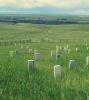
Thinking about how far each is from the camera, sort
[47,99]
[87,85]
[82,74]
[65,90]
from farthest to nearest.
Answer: [82,74], [87,85], [65,90], [47,99]

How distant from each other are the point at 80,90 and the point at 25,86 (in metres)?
1.77

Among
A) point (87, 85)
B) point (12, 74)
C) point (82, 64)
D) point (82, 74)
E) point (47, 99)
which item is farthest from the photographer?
point (82, 64)

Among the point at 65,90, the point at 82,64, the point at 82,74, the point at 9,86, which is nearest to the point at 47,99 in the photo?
the point at 65,90

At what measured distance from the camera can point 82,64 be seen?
818 inches

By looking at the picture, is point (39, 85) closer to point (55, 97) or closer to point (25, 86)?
point (25, 86)

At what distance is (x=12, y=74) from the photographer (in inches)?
601

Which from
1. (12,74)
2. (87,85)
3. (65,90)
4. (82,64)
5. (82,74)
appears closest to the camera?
(65,90)

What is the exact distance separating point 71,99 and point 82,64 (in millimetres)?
9136

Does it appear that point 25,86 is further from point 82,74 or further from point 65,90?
point 82,74

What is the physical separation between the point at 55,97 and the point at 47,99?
0.34 m

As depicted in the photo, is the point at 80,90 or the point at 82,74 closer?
the point at 80,90

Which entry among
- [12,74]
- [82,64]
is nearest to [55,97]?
[12,74]

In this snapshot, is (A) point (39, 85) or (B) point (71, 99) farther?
(A) point (39, 85)

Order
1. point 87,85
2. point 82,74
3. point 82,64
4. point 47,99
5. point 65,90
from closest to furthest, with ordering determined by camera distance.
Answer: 1. point 47,99
2. point 65,90
3. point 87,85
4. point 82,74
5. point 82,64
